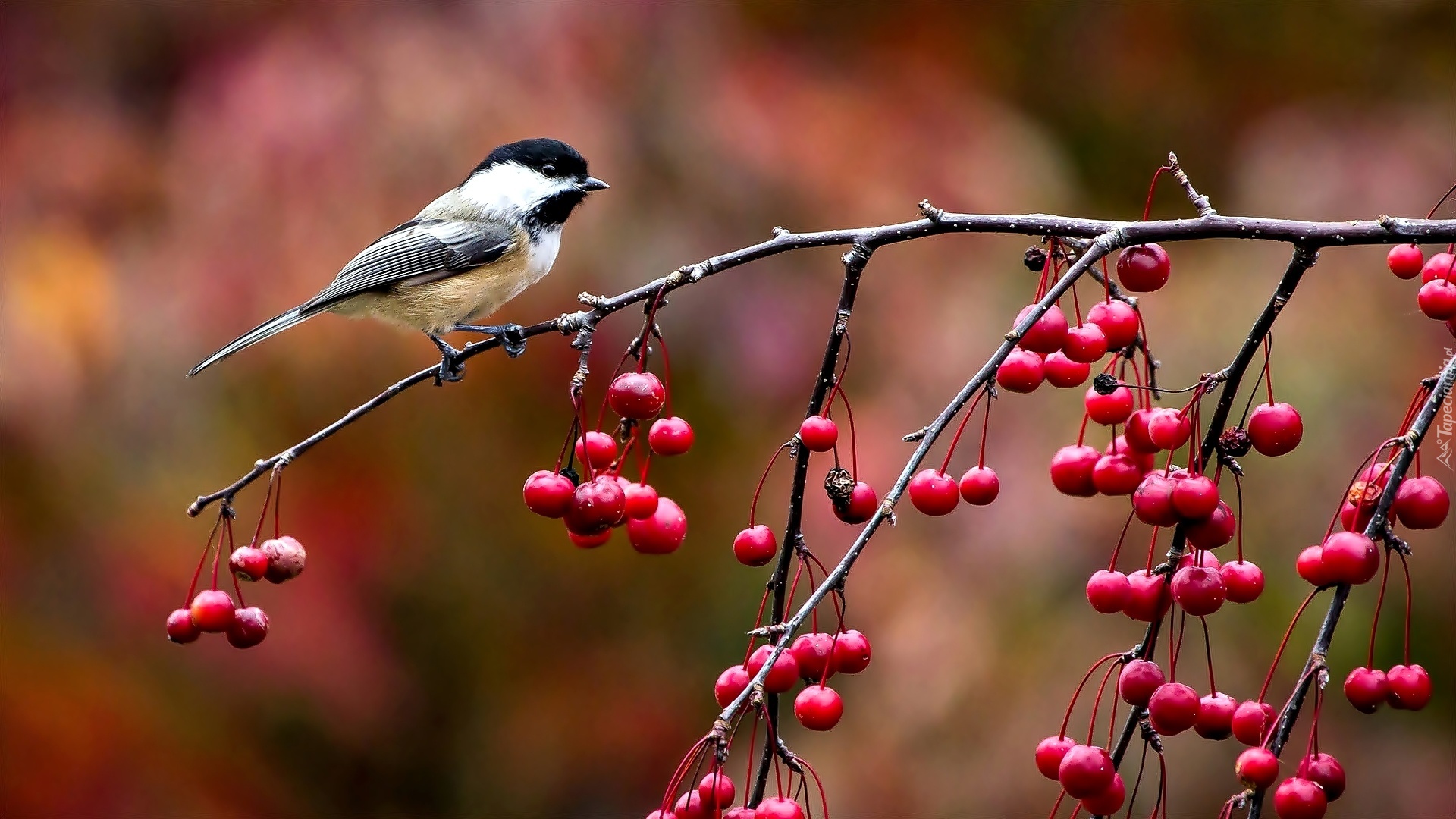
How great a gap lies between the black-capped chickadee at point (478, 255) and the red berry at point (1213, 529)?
240cm

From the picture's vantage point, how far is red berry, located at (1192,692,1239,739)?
5.73 ft

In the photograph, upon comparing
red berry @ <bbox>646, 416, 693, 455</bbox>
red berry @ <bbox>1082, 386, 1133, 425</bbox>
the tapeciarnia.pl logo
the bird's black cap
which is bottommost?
red berry @ <bbox>646, 416, 693, 455</bbox>

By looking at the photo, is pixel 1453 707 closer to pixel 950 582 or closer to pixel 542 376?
pixel 950 582

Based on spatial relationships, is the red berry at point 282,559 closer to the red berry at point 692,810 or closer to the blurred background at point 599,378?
the red berry at point 692,810

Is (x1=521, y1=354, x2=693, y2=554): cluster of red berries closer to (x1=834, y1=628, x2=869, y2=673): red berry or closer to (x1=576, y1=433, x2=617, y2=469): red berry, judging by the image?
(x1=576, y1=433, x2=617, y2=469): red berry

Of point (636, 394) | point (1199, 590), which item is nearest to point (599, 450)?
point (636, 394)

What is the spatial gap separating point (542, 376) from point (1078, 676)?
1997mm

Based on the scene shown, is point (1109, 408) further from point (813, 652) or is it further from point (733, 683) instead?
point (733, 683)

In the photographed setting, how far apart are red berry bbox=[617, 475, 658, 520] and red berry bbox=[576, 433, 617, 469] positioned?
2.3 inches

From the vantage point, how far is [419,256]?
3898 millimetres

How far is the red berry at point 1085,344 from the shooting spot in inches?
71.4

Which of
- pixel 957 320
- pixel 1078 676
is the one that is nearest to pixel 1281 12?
pixel 957 320

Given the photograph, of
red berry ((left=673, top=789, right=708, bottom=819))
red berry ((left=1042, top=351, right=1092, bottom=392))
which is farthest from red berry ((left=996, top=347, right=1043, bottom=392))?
red berry ((left=673, top=789, right=708, bottom=819))

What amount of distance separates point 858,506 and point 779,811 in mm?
512
